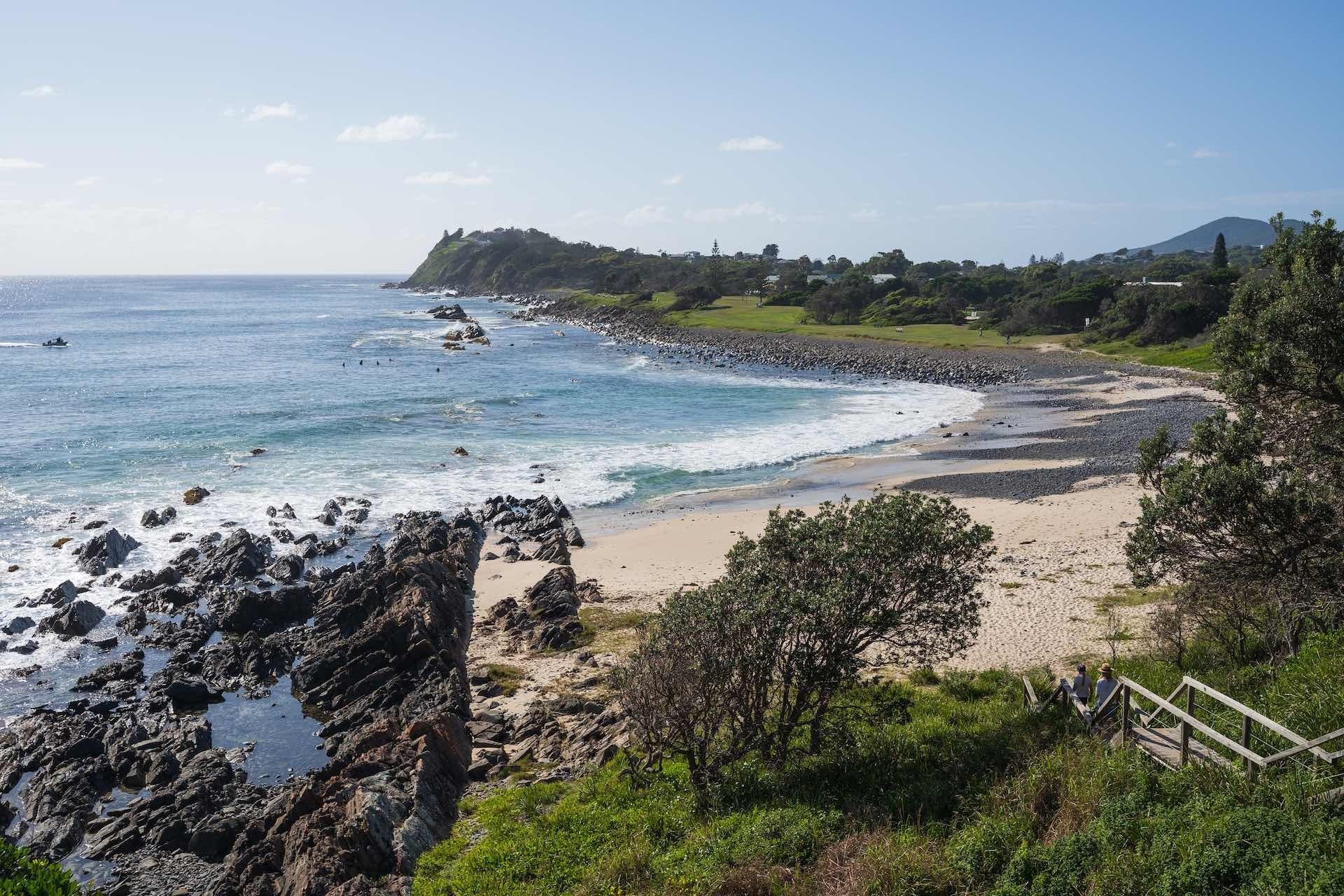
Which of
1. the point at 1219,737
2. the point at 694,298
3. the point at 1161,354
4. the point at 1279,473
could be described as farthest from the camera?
the point at 694,298

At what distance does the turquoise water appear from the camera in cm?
3697

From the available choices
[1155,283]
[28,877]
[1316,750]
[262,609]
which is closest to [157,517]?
[262,609]

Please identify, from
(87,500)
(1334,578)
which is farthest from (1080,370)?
(87,500)

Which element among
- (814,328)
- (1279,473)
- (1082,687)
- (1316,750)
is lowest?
(1082,687)

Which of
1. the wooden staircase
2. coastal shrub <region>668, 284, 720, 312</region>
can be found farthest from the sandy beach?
coastal shrub <region>668, 284, 720, 312</region>

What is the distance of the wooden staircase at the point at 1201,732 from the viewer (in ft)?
31.0

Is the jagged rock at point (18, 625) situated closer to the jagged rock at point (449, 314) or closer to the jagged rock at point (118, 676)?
the jagged rock at point (118, 676)

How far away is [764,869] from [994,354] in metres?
77.2

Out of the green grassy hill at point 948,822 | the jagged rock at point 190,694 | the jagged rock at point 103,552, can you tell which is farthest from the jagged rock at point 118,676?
the green grassy hill at point 948,822

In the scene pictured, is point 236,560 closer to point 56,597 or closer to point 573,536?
point 56,597

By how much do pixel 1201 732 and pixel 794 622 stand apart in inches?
209

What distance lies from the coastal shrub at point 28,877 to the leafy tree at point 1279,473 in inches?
615

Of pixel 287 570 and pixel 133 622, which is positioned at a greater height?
pixel 287 570

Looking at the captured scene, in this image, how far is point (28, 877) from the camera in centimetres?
1064
